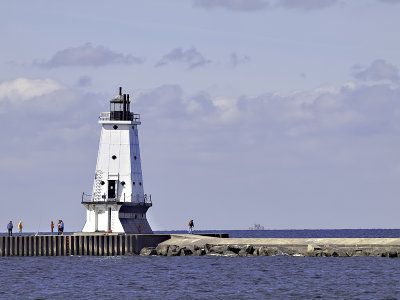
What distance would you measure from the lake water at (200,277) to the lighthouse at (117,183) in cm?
486

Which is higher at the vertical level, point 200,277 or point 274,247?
point 274,247

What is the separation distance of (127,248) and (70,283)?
18086 mm

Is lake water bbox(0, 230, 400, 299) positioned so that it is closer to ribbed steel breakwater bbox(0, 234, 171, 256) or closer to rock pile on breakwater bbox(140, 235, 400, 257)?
rock pile on breakwater bbox(140, 235, 400, 257)

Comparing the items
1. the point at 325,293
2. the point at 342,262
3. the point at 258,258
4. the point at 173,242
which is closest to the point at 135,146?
the point at 173,242

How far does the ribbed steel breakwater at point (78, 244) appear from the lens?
78250 millimetres

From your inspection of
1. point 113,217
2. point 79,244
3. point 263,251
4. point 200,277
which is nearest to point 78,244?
point 79,244

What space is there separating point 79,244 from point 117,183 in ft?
21.8

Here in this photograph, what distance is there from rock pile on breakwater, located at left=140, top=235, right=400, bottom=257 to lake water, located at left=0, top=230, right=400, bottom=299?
2.32 feet

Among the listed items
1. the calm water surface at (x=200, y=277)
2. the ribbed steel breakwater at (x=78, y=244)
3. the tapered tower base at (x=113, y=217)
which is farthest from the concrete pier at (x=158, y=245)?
the tapered tower base at (x=113, y=217)

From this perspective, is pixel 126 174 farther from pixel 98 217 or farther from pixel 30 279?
pixel 30 279

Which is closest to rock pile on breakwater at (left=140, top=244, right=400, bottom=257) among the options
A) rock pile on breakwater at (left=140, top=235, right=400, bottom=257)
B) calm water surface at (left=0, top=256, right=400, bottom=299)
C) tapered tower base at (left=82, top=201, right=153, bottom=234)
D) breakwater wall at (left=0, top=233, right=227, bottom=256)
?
rock pile on breakwater at (left=140, top=235, right=400, bottom=257)

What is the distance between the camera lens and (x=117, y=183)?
82.3 metres

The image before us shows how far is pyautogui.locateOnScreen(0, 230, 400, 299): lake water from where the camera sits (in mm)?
54156

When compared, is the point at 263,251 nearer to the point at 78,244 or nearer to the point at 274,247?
the point at 274,247
